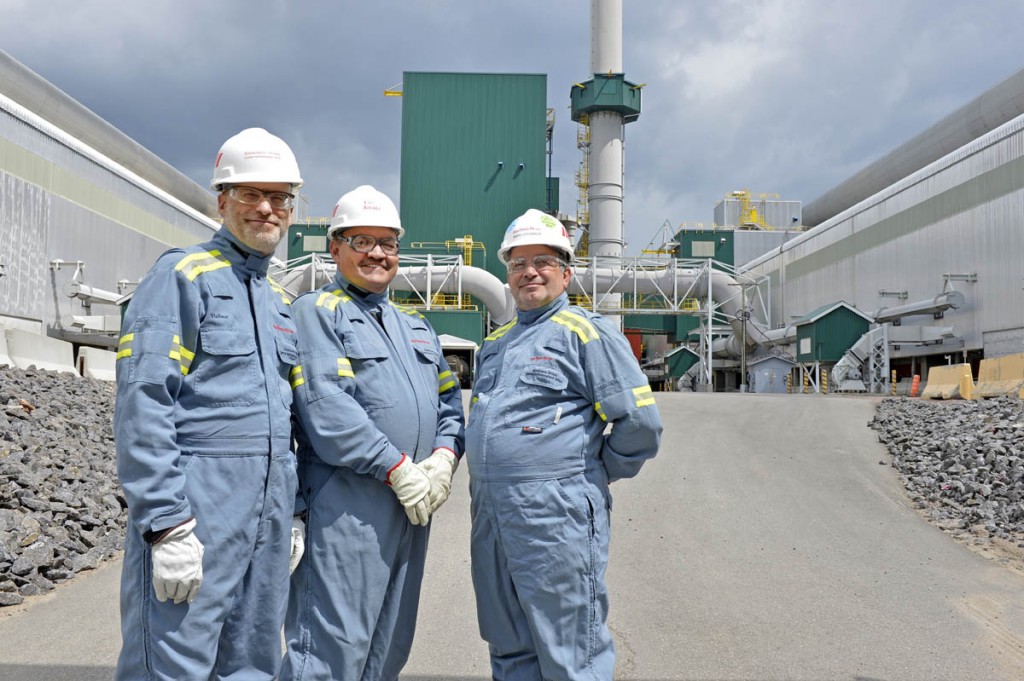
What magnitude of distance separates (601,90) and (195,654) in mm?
36759

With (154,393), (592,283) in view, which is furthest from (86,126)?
(154,393)

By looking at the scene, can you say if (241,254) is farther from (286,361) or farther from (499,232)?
(499,232)

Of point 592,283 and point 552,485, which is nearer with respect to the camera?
point 552,485

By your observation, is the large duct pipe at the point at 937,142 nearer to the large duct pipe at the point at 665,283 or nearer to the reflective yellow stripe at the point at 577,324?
the large duct pipe at the point at 665,283

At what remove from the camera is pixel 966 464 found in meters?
8.87

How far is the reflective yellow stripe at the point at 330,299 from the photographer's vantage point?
10.5 feet

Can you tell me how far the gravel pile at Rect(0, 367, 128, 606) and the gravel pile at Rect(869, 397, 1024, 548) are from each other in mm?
Answer: 7535

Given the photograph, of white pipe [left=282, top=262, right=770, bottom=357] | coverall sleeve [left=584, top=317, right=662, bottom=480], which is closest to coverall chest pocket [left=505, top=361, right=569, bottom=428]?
coverall sleeve [left=584, top=317, right=662, bottom=480]

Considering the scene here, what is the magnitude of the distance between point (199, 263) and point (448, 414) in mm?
1265

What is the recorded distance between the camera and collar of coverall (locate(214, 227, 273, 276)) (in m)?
2.89

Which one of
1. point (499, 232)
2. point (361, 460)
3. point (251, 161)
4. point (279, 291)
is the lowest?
point (361, 460)

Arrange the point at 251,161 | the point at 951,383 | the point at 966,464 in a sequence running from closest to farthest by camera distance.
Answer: the point at 251,161
the point at 966,464
the point at 951,383

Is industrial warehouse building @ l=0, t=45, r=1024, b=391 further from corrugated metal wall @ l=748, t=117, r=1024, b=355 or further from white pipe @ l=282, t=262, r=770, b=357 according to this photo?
white pipe @ l=282, t=262, r=770, b=357

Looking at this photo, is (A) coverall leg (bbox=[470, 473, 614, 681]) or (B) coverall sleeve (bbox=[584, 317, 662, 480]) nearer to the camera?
(A) coverall leg (bbox=[470, 473, 614, 681])
